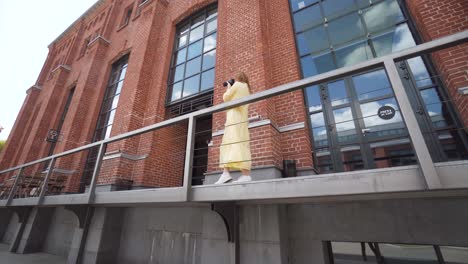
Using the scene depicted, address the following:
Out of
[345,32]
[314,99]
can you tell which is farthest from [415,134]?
[345,32]

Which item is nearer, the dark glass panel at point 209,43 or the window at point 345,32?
the window at point 345,32

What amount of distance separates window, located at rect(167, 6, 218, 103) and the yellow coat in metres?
2.54

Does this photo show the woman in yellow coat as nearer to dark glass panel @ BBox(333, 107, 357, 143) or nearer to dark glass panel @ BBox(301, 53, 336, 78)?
dark glass panel @ BBox(333, 107, 357, 143)

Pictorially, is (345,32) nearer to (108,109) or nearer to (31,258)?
(108,109)

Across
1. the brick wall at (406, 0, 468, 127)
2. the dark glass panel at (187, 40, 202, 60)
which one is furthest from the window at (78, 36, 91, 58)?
the brick wall at (406, 0, 468, 127)

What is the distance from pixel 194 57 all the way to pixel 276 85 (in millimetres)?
3301

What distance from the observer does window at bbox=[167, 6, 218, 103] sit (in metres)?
6.01

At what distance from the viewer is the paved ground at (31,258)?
5164 millimetres

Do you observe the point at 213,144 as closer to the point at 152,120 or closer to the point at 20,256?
the point at 152,120

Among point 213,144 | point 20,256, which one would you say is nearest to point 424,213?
point 213,144

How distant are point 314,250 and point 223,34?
4.76 meters

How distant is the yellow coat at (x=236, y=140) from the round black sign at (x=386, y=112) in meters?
2.12

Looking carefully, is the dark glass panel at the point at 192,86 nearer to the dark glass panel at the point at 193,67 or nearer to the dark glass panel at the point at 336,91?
the dark glass panel at the point at 193,67

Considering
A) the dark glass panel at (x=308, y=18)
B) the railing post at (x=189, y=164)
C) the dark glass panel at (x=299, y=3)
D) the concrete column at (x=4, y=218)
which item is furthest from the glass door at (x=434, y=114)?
the concrete column at (x=4, y=218)
